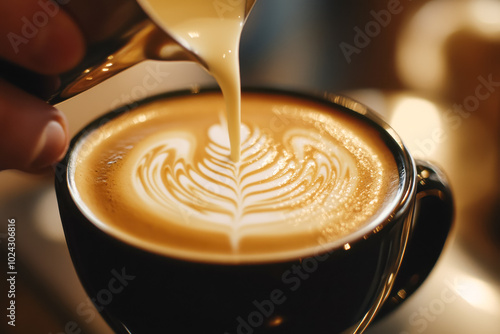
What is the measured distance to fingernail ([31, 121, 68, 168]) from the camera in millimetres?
620

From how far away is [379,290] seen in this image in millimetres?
544

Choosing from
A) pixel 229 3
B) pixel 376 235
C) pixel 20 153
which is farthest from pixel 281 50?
pixel 376 235

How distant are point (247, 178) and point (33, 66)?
0.27 metres

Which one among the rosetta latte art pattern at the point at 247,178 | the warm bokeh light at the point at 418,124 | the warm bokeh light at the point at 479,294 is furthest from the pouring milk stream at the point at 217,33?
the warm bokeh light at the point at 418,124

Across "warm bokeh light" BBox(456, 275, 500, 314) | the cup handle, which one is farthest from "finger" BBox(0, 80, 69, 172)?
"warm bokeh light" BBox(456, 275, 500, 314)

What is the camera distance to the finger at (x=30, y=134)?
1.98 ft

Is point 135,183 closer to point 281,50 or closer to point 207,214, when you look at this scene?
Answer: point 207,214

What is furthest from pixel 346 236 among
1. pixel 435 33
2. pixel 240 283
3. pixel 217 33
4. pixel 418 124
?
pixel 435 33

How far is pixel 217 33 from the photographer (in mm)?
639

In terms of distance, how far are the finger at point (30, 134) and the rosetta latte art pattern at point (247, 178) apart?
0.34 feet

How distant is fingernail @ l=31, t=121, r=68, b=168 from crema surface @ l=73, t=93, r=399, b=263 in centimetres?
3

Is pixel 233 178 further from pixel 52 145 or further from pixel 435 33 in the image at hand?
pixel 435 33

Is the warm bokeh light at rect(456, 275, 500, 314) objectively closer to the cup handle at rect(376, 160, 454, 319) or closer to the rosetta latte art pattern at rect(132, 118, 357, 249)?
the cup handle at rect(376, 160, 454, 319)

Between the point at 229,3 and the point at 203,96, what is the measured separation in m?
0.20
